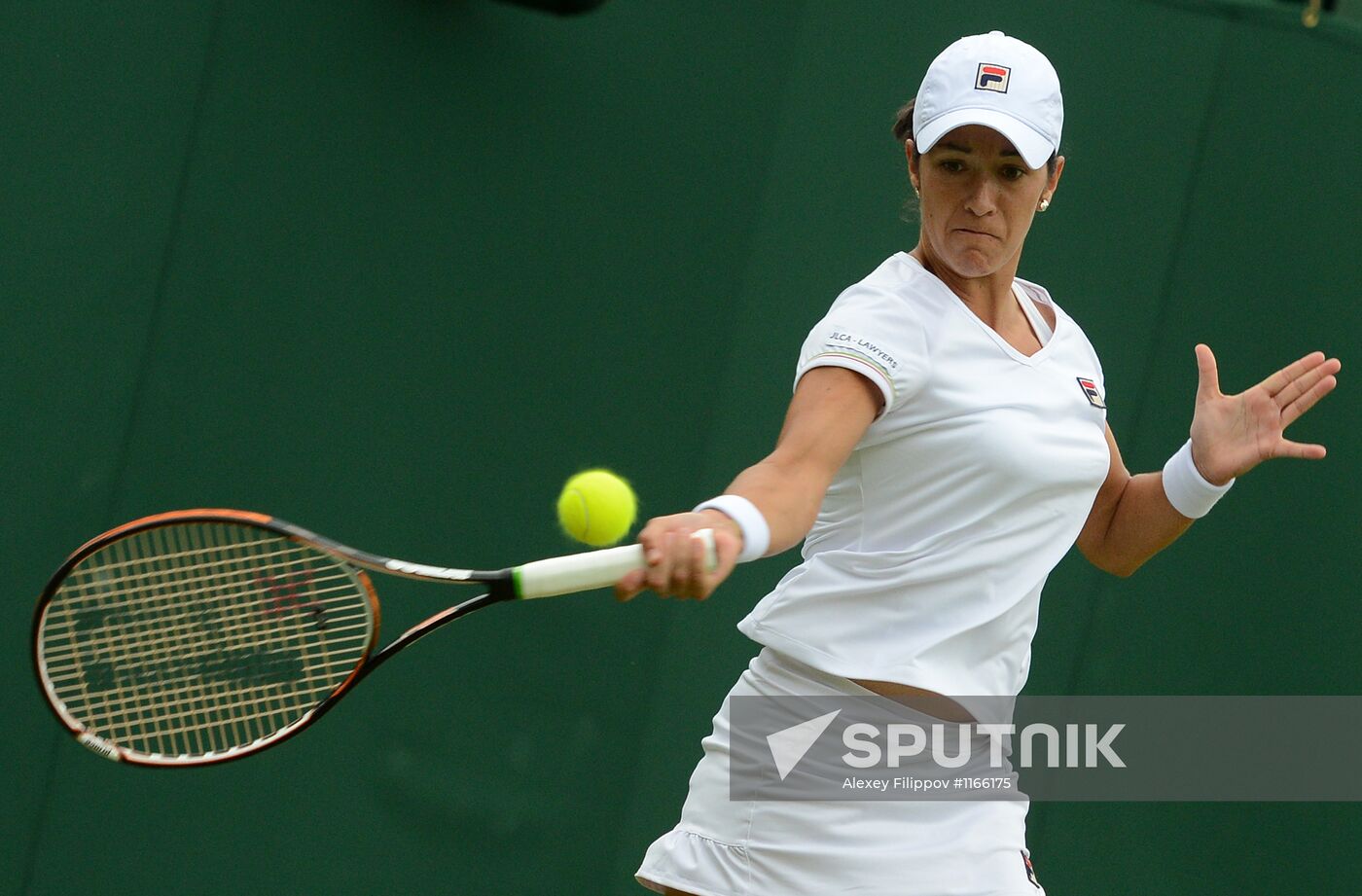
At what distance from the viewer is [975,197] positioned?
245 cm

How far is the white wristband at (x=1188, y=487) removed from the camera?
2.78 m

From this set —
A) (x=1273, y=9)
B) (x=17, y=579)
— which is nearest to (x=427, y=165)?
(x=17, y=579)

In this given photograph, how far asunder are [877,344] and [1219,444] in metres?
0.82

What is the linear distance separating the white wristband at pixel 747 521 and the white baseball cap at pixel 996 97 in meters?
A: 0.70

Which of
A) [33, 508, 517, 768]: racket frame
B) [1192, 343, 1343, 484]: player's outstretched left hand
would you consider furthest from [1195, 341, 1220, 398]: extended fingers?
[33, 508, 517, 768]: racket frame

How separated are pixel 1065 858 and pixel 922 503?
→ 243 centimetres

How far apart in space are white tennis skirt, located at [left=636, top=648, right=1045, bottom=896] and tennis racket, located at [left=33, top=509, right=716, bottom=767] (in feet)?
1.59

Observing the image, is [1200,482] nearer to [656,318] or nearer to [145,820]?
[656,318]
